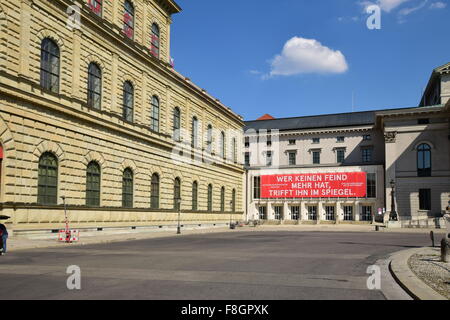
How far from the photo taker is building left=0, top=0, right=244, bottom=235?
25.5m

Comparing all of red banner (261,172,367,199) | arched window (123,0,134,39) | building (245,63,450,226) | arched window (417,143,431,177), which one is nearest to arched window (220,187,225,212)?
building (245,63,450,226)

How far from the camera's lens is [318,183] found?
72.4 meters

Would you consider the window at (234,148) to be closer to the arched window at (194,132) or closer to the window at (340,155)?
the arched window at (194,132)

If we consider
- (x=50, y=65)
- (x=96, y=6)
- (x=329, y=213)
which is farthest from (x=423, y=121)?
(x=50, y=65)

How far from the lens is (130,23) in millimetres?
38281

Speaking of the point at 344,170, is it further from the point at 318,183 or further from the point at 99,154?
the point at 99,154

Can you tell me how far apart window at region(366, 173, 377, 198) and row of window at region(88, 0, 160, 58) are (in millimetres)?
41358

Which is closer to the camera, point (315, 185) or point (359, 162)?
point (315, 185)

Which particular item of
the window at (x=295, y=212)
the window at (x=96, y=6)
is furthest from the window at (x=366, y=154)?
the window at (x=96, y=6)

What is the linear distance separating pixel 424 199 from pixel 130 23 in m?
48.1

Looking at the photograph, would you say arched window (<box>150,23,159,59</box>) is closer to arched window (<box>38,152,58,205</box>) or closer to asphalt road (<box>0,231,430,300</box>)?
arched window (<box>38,152,58,205</box>)

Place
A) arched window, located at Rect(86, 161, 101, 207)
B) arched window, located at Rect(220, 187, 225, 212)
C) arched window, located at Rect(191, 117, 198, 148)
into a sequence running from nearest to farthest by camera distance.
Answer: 1. arched window, located at Rect(86, 161, 101, 207)
2. arched window, located at Rect(191, 117, 198, 148)
3. arched window, located at Rect(220, 187, 225, 212)

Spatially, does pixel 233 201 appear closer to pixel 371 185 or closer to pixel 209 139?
pixel 209 139
